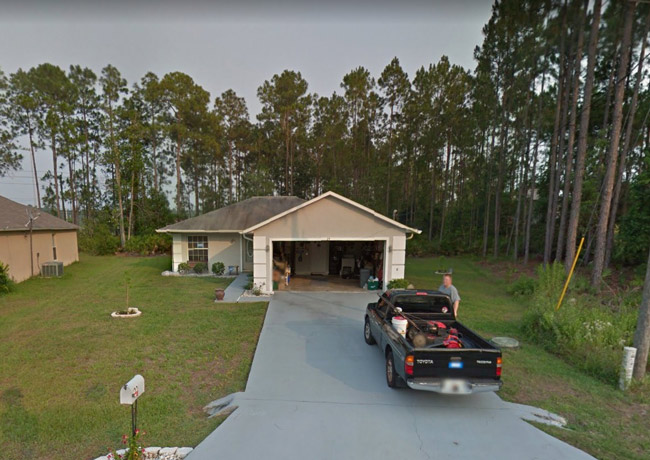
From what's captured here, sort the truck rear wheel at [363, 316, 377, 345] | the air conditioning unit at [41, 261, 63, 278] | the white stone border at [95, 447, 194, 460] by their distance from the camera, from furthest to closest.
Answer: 1. the air conditioning unit at [41, 261, 63, 278]
2. the truck rear wheel at [363, 316, 377, 345]
3. the white stone border at [95, 447, 194, 460]

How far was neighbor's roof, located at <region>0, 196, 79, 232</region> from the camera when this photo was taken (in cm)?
1330

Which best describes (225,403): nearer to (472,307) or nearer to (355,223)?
(355,223)

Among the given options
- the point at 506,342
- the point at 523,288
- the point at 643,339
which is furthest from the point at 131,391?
the point at 523,288

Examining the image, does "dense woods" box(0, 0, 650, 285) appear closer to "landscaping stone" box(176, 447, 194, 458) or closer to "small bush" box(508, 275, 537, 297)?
"small bush" box(508, 275, 537, 297)

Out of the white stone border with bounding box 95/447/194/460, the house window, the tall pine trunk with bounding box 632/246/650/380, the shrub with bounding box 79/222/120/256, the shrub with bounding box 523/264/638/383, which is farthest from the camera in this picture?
the shrub with bounding box 79/222/120/256

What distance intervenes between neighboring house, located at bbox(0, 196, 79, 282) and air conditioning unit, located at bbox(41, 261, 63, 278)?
0.48 metres

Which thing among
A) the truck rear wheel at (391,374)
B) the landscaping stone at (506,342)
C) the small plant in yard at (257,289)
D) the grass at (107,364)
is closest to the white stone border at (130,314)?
the grass at (107,364)

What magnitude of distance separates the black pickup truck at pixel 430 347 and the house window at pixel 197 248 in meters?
12.0

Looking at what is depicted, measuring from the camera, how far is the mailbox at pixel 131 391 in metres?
3.05

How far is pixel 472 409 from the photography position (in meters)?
4.42

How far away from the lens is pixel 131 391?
10.2 ft

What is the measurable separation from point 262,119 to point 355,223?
23.6 meters

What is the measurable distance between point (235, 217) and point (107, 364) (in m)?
11.4

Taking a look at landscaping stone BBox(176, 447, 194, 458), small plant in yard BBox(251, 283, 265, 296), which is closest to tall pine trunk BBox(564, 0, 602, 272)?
small plant in yard BBox(251, 283, 265, 296)
